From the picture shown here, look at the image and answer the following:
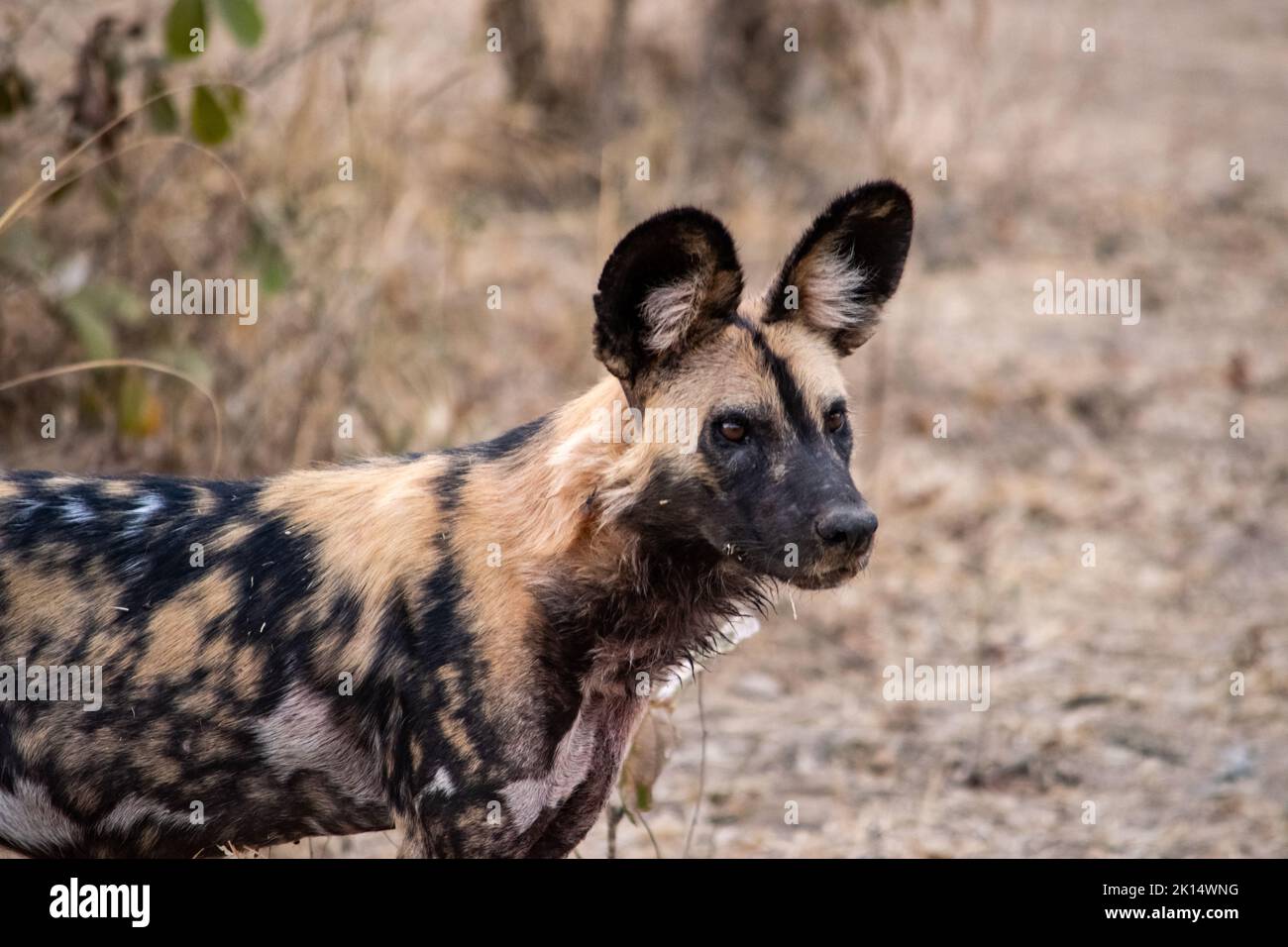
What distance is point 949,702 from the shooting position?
6.57 m

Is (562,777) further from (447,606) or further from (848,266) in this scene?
(848,266)

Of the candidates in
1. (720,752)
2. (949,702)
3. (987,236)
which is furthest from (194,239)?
(987,236)

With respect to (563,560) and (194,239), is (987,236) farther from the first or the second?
(563,560)

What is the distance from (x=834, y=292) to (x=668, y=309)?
0.48 metres

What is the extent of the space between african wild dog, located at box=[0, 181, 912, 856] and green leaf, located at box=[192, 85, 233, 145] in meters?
1.95

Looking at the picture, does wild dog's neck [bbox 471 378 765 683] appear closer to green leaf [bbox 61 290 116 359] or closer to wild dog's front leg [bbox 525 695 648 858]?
wild dog's front leg [bbox 525 695 648 858]

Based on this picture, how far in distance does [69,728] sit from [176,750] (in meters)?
0.24

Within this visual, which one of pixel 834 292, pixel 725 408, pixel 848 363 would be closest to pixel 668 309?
pixel 725 408

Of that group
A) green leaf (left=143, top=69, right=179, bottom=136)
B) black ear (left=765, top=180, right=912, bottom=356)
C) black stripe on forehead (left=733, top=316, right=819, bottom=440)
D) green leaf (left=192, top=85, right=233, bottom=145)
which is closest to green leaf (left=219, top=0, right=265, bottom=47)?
green leaf (left=192, top=85, right=233, bottom=145)

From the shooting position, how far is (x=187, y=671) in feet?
11.6

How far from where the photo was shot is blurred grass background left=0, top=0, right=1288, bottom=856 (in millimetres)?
5887

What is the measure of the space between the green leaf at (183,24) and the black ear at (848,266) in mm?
2169

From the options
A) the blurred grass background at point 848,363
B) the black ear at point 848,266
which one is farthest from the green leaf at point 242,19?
the black ear at point 848,266
